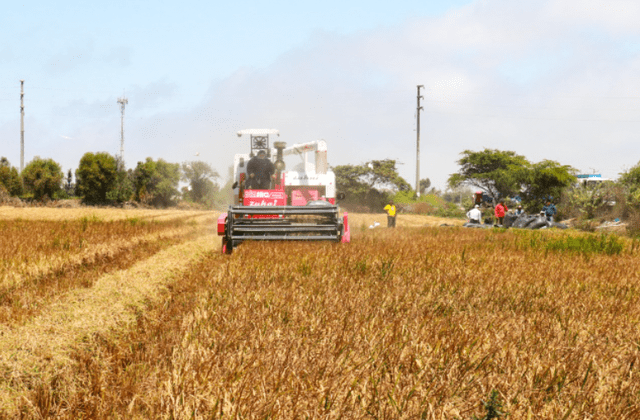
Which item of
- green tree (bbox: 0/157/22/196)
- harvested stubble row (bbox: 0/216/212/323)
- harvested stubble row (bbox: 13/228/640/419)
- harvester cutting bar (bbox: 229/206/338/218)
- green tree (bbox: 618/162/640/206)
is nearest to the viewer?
harvested stubble row (bbox: 13/228/640/419)

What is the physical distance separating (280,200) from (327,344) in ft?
26.7

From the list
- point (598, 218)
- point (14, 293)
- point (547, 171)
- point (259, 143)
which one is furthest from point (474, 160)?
point (14, 293)

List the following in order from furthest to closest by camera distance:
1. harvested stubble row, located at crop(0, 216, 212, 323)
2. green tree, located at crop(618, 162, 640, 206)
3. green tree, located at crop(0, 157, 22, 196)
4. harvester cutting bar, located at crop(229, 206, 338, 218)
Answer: green tree, located at crop(0, 157, 22, 196), green tree, located at crop(618, 162, 640, 206), harvester cutting bar, located at crop(229, 206, 338, 218), harvested stubble row, located at crop(0, 216, 212, 323)

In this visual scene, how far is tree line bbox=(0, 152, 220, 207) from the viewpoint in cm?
4984

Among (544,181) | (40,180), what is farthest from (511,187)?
(40,180)

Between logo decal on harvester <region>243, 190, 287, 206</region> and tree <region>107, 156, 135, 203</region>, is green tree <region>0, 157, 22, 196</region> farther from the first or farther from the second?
logo decal on harvester <region>243, 190, 287, 206</region>

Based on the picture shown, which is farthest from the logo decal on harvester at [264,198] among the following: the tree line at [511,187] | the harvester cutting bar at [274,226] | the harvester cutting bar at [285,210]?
the tree line at [511,187]

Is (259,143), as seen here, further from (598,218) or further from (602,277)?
(598,218)

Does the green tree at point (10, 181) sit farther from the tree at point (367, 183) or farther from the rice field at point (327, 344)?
the rice field at point (327, 344)

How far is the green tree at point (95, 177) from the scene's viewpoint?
49625mm

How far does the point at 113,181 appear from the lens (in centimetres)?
5100

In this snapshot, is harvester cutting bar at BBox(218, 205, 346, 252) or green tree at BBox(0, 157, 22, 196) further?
green tree at BBox(0, 157, 22, 196)

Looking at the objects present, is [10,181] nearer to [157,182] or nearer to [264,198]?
[157,182]

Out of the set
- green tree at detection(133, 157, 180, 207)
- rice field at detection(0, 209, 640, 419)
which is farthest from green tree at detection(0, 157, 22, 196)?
rice field at detection(0, 209, 640, 419)
